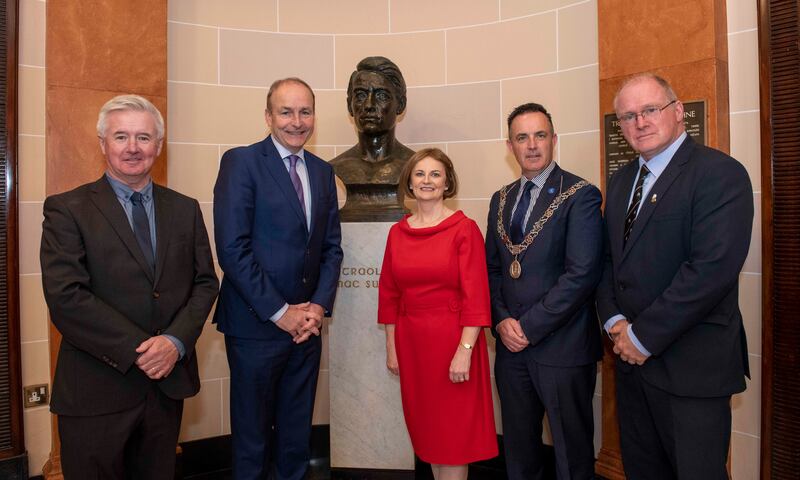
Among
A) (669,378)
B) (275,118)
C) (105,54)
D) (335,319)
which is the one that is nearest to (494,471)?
(335,319)

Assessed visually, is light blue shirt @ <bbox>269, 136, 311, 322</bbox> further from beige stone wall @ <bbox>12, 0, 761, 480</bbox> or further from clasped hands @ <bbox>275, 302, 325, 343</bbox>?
beige stone wall @ <bbox>12, 0, 761, 480</bbox>

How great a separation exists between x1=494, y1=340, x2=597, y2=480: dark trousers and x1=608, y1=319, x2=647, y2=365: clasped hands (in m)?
0.27

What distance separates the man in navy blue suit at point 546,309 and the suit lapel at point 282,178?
2.84 feet

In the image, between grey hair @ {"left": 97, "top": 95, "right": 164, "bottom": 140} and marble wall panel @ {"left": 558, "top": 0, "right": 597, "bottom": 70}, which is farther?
marble wall panel @ {"left": 558, "top": 0, "right": 597, "bottom": 70}

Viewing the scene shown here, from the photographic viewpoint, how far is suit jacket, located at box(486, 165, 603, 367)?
227 cm

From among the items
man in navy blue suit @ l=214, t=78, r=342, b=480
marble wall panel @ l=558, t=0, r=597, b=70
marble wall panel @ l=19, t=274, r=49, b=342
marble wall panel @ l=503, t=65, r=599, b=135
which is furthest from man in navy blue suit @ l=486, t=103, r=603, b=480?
marble wall panel @ l=19, t=274, r=49, b=342

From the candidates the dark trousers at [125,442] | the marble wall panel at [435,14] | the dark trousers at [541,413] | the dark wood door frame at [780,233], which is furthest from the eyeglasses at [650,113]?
the marble wall panel at [435,14]

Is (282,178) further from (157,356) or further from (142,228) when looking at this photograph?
(157,356)

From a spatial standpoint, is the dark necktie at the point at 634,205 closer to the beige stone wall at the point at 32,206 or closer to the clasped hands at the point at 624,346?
the clasped hands at the point at 624,346

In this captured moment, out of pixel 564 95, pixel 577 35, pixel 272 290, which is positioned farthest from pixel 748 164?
pixel 272 290

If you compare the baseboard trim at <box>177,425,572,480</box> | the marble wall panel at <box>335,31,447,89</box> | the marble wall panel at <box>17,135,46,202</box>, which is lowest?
the baseboard trim at <box>177,425,572,480</box>

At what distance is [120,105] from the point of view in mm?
2020

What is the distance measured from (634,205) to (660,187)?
128 mm

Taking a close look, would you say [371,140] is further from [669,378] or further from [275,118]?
[669,378]
